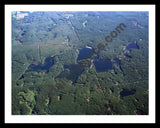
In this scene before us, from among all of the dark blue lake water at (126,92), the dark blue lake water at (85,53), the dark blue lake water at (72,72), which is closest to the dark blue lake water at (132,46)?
the dark blue lake water at (85,53)

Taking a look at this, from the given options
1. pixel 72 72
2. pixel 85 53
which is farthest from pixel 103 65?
pixel 72 72

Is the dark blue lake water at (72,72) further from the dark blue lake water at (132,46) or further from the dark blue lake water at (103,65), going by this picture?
the dark blue lake water at (132,46)

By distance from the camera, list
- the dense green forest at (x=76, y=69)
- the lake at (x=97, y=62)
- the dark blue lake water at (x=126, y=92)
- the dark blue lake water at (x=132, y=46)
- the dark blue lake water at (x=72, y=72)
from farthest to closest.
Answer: the dark blue lake water at (x=132, y=46) < the lake at (x=97, y=62) < the dark blue lake water at (x=72, y=72) < the dark blue lake water at (x=126, y=92) < the dense green forest at (x=76, y=69)

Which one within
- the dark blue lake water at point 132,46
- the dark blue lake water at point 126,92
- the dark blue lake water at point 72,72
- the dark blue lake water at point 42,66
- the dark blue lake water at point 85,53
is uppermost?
the dark blue lake water at point 132,46

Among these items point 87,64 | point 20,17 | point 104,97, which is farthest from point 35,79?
point 20,17

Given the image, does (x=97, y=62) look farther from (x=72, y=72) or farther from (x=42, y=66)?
(x=42, y=66)

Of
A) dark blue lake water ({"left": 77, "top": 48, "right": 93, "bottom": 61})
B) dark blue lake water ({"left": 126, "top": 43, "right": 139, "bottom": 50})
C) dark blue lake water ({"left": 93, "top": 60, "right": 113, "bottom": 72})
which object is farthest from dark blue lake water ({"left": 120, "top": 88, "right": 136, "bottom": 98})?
dark blue lake water ({"left": 126, "top": 43, "right": 139, "bottom": 50})

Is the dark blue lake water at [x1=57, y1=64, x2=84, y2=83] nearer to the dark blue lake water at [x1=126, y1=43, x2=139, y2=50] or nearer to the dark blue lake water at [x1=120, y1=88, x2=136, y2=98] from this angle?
the dark blue lake water at [x1=120, y1=88, x2=136, y2=98]

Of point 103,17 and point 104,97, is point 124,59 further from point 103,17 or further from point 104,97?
point 103,17
